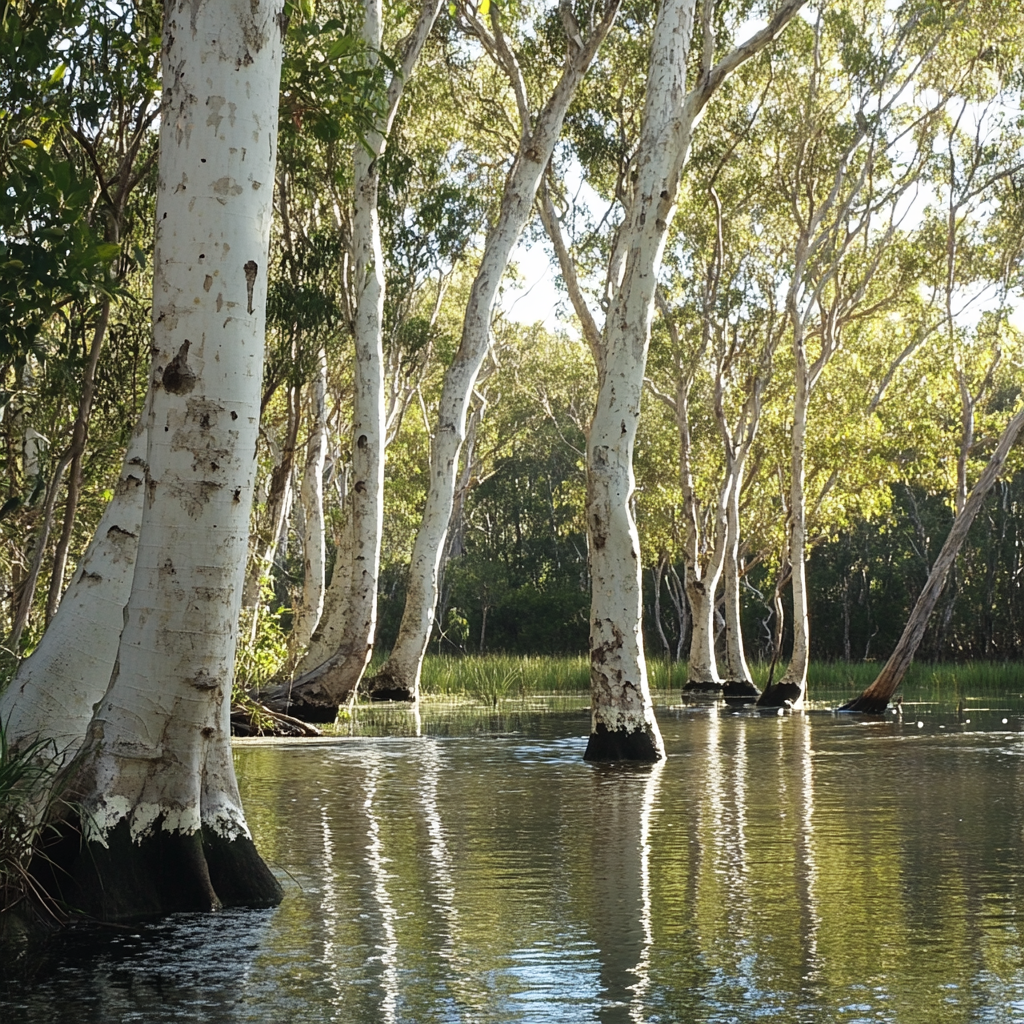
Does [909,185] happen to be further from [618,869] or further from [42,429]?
[618,869]

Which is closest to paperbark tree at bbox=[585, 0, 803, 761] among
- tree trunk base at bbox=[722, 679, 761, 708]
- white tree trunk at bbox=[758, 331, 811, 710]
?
white tree trunk at bbox=[758, 331, 811, 710]

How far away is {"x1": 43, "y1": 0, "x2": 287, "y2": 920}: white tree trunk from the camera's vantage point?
17.0 feet

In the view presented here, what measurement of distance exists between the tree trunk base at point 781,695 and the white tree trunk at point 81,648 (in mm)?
17095

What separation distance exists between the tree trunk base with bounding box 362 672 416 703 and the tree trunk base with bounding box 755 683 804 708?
559 cm

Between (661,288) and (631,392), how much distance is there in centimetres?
1856

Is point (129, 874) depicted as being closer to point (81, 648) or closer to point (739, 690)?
point (81, 648)

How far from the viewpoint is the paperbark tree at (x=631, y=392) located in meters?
11.3

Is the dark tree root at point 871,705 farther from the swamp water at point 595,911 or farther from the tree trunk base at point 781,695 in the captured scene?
the swamp water at point 595,911

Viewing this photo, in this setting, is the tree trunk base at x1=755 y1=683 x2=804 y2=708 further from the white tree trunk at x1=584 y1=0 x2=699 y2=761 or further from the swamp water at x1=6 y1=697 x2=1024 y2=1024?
the white tree trunk at x1=584 y1=0 x2=699 y2=761

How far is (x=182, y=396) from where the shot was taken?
529 cm

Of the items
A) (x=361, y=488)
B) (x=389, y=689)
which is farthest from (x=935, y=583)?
(x=389, y=689)

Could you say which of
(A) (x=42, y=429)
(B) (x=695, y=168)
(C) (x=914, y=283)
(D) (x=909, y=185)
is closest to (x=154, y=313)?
(A) (x=42, y=429)

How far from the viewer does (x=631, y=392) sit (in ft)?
37.4

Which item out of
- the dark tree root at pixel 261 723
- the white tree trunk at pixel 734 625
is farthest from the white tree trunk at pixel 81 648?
the white tree trunk at pixel 734 625
